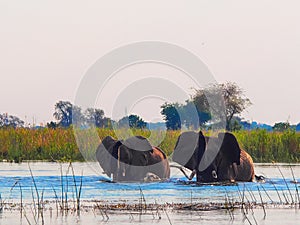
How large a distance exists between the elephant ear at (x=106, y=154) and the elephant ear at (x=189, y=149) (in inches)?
54.2

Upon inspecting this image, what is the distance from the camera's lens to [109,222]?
14008 millimetres

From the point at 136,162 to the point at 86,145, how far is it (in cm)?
732

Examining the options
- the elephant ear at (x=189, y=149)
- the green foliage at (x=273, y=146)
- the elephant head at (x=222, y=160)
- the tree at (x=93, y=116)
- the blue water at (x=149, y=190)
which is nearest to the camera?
the blue water at (x=149, y=190)

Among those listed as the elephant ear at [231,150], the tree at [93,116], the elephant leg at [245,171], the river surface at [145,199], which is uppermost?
the tree at [93,116]

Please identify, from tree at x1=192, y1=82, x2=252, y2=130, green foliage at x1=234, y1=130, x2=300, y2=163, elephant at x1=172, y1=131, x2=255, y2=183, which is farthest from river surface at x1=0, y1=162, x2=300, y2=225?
tree at x1=192, y1=82, x2=252, y2=130

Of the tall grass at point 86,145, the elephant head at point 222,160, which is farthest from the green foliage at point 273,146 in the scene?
the elephant head at point 222,160

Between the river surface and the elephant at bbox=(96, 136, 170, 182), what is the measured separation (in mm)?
329

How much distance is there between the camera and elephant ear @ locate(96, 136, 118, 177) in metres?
22.9

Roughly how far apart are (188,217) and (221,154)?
302 inches

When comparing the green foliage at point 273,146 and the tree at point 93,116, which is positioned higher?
the tree at point 93,116

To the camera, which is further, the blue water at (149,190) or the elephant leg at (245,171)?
the elephant leg at (245,171)

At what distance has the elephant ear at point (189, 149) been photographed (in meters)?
22.4

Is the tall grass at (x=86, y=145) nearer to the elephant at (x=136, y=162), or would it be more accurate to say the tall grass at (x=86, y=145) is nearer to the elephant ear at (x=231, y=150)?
the elephant at (x=136, y=162)

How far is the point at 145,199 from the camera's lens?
1716 cm
